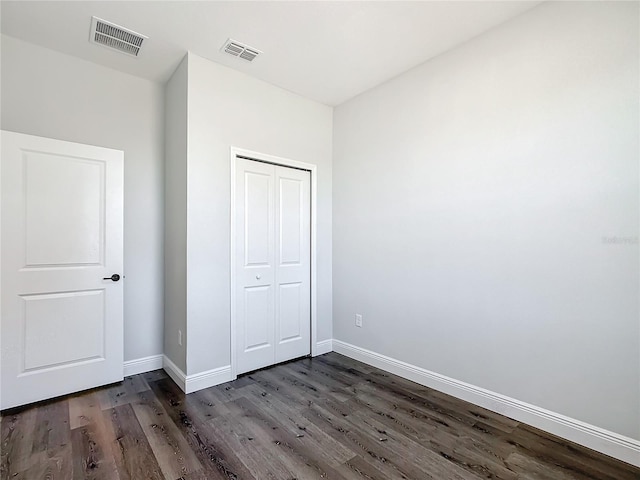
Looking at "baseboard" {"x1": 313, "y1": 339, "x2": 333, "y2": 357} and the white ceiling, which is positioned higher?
the white ceiling

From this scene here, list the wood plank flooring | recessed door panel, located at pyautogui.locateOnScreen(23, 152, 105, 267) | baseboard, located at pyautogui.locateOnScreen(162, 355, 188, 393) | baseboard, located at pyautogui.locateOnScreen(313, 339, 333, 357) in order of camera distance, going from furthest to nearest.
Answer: baseboard, located at pyautogui.locateOnScreen(313, 339, 333, 357) < baseboard, located at pyautogui.locateOnScreen(162, 355, 188, 393) < recessed door panel, located at pyautogui.locateOnScreen(23, 152, 105, 267) < the wood plank flooring

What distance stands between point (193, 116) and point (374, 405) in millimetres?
2822

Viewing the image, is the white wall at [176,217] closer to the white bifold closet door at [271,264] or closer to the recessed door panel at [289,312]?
the white bifold closet door at [271,264]

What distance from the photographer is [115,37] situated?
2533mm

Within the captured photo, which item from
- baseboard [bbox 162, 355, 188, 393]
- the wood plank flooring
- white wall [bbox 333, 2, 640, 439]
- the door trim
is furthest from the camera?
the door trim

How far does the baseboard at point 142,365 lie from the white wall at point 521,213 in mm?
2193

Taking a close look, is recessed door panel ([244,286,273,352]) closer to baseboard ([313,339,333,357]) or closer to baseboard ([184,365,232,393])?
baseboard ([184,365,232,393])

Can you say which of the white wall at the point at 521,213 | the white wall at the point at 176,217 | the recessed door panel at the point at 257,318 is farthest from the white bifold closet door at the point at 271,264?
the white wall at the point at 521,213

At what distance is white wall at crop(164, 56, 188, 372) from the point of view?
2811mm

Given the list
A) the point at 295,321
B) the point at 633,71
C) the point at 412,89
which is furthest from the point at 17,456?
the point at 633,71

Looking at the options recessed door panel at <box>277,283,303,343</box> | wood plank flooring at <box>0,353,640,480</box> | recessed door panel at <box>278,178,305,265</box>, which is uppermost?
recessed door panel at <box>278,178,305,265</box>

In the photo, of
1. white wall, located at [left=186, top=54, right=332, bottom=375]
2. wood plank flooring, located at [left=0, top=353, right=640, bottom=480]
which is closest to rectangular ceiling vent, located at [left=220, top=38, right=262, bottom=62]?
white wall, located at [left=186, top=54, right=332, bottom=375]

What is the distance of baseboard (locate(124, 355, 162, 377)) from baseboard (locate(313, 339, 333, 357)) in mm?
1620

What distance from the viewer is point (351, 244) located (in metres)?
3.59
